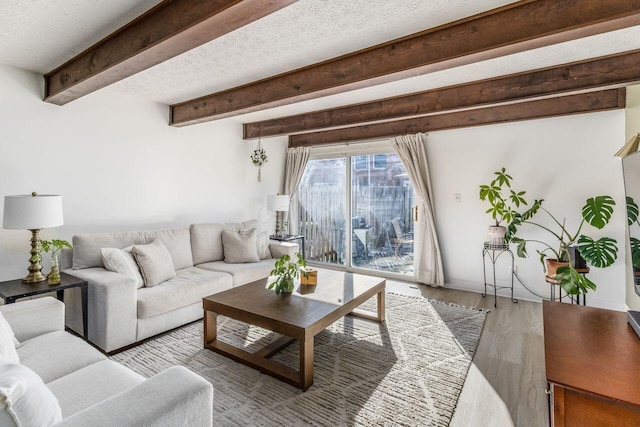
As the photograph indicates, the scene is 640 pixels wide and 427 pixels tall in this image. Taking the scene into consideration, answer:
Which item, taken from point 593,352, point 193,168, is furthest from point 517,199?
point 193,168

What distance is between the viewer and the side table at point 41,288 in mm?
2305

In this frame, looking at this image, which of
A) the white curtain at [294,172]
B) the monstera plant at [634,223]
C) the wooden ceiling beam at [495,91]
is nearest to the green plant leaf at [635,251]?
the monstera plant at [634,223]

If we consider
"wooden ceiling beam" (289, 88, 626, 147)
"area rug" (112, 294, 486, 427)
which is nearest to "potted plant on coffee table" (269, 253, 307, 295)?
"area rug" (112, 294, 486, 427)

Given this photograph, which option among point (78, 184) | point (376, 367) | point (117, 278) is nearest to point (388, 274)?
point (376, 367)

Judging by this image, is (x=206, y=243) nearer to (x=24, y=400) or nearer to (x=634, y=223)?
(x=24, y=400)

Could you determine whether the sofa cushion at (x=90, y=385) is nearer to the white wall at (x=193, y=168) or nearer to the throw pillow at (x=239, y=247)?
the white wall at (x=193, y=168)

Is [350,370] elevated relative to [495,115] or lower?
lower

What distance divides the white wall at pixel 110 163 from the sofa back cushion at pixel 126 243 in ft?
1.26

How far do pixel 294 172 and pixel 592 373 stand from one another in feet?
16.5

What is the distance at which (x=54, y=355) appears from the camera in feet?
5.21

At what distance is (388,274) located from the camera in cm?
492

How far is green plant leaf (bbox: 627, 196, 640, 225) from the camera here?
159 centimetres

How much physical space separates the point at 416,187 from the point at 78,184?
4106 millimetres

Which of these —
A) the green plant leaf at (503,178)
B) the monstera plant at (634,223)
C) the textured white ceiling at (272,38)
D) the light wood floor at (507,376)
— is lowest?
the light wood floor at (507,376)
